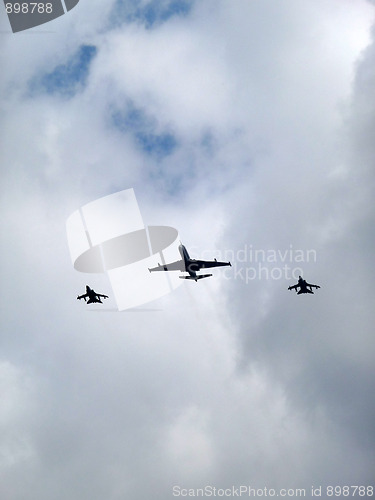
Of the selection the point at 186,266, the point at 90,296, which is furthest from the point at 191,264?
the point at 90,296

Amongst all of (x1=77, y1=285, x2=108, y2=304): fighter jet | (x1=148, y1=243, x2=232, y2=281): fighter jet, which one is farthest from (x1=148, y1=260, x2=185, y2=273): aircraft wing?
(x1=77, y1=285, x2=108, y2=304): fighter jet

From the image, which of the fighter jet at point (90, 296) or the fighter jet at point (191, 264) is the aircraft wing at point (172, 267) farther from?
the fighter jet at point (90, 296)

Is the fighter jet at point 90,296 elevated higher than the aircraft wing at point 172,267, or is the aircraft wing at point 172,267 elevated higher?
the aircraft wing at point 172,267

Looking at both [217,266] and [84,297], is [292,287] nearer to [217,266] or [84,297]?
[217,266]

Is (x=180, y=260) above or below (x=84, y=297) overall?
above

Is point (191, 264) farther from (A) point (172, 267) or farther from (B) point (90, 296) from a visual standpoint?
(B) point (90, 296)

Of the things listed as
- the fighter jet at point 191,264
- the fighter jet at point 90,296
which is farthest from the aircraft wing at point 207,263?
the fighter jet at point 90,296

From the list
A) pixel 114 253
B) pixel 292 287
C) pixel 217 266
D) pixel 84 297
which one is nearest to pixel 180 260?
pixel 217 266

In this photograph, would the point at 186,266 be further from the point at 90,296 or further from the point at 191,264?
the point at 90,296

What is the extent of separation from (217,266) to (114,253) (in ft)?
129

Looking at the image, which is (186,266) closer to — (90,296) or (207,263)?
(207,263)

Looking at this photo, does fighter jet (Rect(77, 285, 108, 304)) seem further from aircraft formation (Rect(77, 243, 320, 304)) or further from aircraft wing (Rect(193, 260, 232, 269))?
aircraft wing (Rect(193, 260, 232, 269))

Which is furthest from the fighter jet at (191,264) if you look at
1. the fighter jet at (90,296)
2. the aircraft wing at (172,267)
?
the fighter jet at (90,296)

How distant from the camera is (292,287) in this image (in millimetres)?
192250
